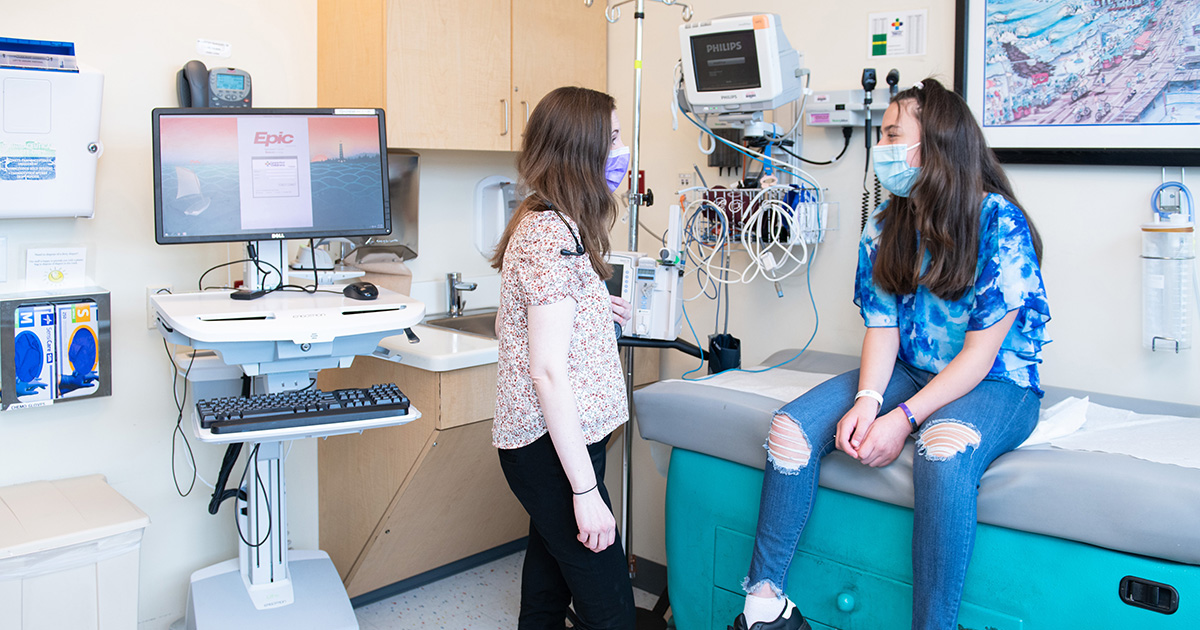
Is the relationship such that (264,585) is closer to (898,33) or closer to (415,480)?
(415,480)

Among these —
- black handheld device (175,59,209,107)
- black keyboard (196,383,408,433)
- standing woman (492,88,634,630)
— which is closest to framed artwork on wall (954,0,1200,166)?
standing woman (492,88,634,630)

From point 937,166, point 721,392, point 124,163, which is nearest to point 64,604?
point 124,163

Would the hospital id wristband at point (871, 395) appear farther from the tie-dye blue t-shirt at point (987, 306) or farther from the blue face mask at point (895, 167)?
the blue face mask at point (895, 167)

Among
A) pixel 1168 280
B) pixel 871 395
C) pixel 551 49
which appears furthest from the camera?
pixel 551 49

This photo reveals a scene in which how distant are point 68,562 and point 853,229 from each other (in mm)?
1932

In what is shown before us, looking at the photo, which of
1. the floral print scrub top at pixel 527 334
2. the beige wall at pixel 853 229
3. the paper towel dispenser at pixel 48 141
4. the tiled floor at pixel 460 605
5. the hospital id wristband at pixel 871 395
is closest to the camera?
the floral print scrub top at pixel 527 334

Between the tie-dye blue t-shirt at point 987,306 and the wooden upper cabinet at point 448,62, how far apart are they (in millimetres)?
1120

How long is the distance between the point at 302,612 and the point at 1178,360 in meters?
2.01

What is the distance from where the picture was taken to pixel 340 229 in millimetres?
1958

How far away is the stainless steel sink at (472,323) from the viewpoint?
2639mm

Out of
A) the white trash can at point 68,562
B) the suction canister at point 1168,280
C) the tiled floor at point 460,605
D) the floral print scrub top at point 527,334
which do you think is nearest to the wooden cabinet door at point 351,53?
the floral print scrub top at point 527,334

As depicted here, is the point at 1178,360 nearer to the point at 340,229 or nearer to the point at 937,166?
the point at 937,166

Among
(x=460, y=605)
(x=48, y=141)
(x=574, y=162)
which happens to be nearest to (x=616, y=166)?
(x=574, y=162)

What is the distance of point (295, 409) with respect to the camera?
1.74 metres
